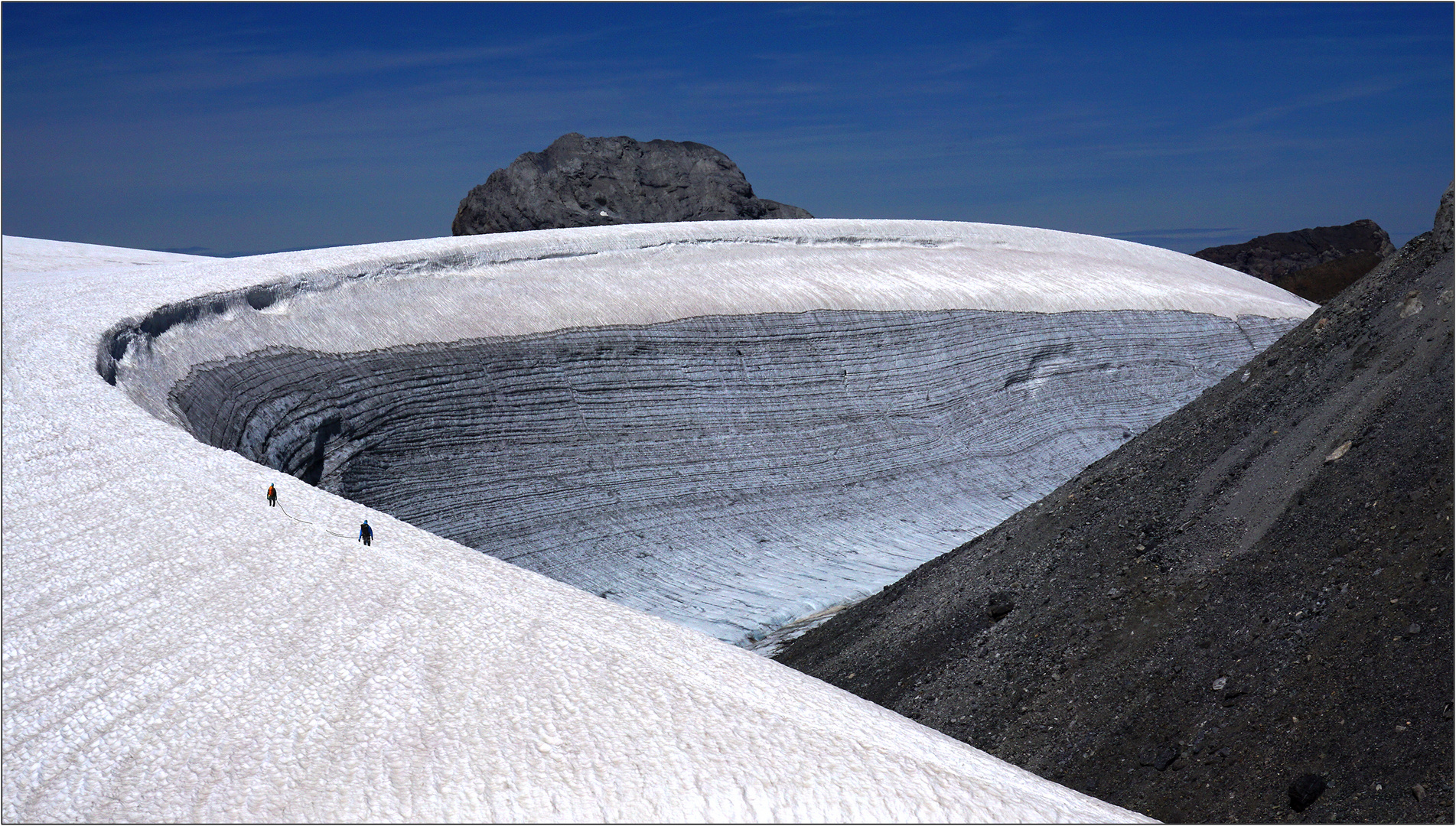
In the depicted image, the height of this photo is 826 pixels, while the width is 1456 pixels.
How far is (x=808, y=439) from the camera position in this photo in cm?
1259

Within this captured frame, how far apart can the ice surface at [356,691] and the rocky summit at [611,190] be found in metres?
16.0

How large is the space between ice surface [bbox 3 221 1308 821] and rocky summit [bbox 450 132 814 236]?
1605cm

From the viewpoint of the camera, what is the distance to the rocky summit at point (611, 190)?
2092cm

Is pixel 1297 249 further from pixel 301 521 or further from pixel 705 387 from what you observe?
pixel 301 521

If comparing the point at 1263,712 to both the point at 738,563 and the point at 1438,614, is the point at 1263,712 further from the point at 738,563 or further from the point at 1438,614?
the point at 738,563

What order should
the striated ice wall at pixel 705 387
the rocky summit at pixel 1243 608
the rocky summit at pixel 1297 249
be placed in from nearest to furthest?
the rocky summit at pixel 1243 608, the striated ice wall at pixel 705 387, the rocky summit at pixel 1297 249

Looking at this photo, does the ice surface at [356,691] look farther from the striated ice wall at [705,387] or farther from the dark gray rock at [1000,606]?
the striated ice wall at [705,387]

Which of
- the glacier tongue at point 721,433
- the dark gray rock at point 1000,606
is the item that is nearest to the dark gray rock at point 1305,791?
the dark gray rock at point 1000,606

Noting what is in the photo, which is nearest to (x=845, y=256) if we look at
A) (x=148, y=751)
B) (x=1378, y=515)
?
(x=1378, y=515)

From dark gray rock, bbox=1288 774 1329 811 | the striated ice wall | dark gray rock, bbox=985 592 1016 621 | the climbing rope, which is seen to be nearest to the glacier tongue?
the striated ice wall

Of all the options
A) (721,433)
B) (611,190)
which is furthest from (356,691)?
(611,190)

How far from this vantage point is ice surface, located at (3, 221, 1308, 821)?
3.04 metres

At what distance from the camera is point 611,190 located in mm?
21297

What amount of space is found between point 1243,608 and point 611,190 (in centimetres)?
1716
